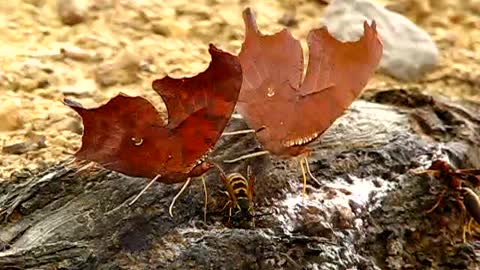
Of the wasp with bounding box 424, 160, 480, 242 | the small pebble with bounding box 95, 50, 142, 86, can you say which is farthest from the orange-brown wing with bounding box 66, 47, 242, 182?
the small pebble with bounding box 95, 50, 142, 86

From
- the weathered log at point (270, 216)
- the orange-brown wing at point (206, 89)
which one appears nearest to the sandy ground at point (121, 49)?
the weathered log at point (270, 216)

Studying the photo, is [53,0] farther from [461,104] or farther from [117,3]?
[461,104]

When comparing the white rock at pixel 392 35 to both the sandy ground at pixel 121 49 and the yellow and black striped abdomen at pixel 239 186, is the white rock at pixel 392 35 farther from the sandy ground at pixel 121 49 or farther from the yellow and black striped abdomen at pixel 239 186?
the yellow and black striped abdomen at pixel 239 186

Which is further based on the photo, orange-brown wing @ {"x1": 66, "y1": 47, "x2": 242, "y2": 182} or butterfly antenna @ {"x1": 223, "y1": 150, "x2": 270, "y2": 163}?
butterfly antenna @ {"x1": 223, "y1": 150, "x2": 270, "y2": 163}

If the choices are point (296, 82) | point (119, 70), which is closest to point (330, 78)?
point (296, 82)

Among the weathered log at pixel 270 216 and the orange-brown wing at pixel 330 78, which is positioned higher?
the orange-brown wing at pixel 330 78

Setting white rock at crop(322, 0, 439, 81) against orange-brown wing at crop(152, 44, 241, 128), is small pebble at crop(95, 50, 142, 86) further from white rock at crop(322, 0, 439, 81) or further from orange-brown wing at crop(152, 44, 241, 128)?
orange-brown wing at crop(152, 44, 241, 128)
